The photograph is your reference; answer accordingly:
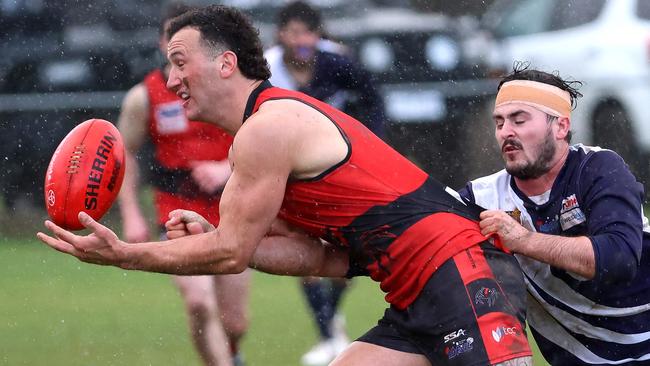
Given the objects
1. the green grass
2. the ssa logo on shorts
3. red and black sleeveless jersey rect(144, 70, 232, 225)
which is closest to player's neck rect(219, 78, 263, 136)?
the ssa logo on shorts

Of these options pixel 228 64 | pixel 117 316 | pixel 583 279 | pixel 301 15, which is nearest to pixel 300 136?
pixel 228 64

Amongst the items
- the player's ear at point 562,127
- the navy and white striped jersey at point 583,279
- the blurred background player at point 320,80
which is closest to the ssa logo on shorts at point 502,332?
A: the navy and white striped jersey at point 583,279

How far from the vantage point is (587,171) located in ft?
14.1

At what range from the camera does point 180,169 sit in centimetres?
660

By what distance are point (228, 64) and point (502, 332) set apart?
4.02 feet

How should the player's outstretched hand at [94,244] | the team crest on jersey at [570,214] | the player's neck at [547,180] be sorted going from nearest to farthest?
the player's outstretched hand at [94,244] < the team crest on jersey at [570,214] < the player's neck at [547,180]

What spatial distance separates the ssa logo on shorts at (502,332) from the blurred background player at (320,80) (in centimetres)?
345

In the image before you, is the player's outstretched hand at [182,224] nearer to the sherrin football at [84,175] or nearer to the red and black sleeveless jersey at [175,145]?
the sherrin football at [84,175]

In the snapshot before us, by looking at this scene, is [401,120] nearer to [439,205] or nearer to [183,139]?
[183,139]

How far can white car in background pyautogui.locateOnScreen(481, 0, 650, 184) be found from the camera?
11.1 metres

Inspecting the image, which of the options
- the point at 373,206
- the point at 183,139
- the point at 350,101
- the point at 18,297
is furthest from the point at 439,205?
the point at 18,297

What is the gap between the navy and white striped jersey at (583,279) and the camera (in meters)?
4.21

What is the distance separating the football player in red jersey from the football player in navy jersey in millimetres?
192

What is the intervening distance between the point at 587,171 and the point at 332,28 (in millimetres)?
7666
